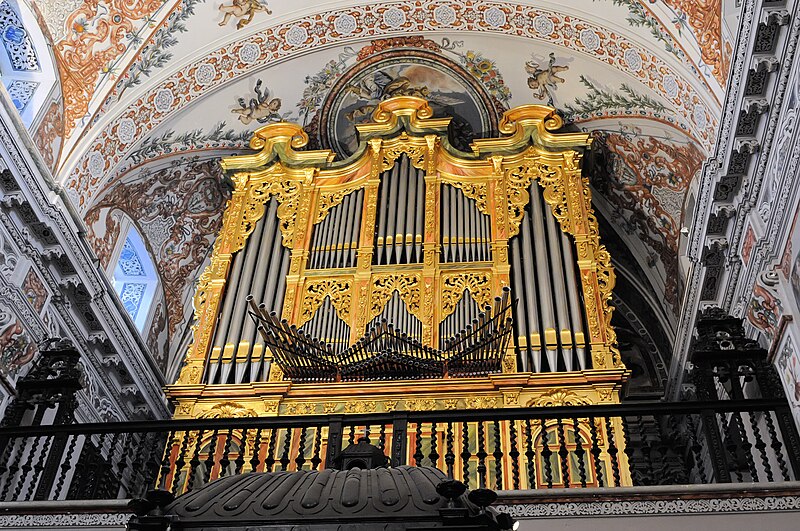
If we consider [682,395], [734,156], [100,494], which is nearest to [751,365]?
[734,156]

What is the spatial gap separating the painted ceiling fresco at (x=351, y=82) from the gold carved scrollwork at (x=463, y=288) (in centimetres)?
234

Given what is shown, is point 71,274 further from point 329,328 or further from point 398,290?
point 398,290

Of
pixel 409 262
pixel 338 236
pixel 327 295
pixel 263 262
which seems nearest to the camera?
pixel 327 295

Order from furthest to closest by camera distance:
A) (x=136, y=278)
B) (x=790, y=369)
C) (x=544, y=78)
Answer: (x=136, y=278), (x=544, y=78), (x=790, y=369)

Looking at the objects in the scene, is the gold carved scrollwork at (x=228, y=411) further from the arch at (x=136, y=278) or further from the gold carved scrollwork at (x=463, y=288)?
the arch at (x=136, y=278)

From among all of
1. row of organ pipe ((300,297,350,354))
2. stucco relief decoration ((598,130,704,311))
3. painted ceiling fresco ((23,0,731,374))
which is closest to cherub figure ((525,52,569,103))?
painted ceiling fresco ((23,0,731,374))

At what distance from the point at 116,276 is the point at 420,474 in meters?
7.64

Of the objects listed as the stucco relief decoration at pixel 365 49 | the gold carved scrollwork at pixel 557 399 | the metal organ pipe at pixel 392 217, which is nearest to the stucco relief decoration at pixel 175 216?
the stucco relief decoration at pixel 365 49

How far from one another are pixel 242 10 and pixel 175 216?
100 inches

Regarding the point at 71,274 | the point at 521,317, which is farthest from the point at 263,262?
the point at 521,317

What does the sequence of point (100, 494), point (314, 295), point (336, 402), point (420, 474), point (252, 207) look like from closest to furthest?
point (420, 474)
point (100, 494)
point (336, 402)
point (314, 295)
point (252, 207)

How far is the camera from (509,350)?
7.53 metres

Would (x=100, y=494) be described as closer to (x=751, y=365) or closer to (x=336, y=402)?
(x=336, y=402)

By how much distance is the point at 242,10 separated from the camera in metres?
9.38
